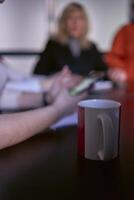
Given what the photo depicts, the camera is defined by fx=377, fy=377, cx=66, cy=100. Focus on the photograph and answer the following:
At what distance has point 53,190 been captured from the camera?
21.3 inches

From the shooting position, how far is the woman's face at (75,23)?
8.19ft

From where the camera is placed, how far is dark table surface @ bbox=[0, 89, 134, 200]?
53 centimetres

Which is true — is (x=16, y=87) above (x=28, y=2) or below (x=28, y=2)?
below

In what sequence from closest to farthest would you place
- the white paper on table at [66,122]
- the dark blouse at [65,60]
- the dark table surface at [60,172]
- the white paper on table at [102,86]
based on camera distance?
the dark table surface at [60,172]
the white paper on table at [66,122]
the white paper on table at [102,86]
the dark blouse at [65,60]

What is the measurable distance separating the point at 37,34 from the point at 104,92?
11.2 feet

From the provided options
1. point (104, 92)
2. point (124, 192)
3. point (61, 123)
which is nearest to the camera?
point (124, 192)

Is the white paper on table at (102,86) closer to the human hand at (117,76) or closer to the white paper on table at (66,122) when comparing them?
the human hand at (117,76)

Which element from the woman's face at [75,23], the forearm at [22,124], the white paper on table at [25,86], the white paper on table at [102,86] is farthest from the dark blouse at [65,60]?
the forearm at [22,124]

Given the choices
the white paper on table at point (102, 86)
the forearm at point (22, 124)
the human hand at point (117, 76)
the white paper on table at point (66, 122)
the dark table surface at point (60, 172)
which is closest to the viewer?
the dark table surface at point (60, 172)

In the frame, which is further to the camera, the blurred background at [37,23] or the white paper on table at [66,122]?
the blurred background at [37,23]

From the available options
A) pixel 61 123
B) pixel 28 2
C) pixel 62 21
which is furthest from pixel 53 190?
pixel 28 2

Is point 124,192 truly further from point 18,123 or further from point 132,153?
point 18,123

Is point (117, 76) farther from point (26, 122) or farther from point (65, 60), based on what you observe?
point (26, 122)

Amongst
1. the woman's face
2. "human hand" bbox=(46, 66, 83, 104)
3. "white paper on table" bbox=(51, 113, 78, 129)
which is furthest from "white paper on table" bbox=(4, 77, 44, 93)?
the woman's face
